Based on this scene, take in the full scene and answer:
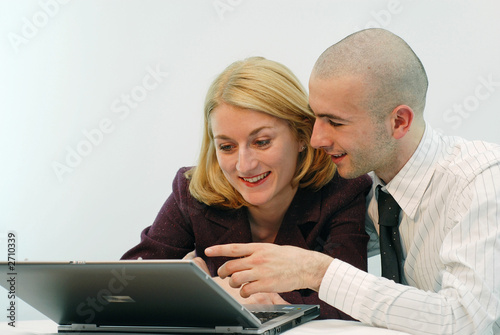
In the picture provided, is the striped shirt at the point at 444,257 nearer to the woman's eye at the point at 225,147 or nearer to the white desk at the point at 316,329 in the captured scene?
the white desk at the point at 316,329

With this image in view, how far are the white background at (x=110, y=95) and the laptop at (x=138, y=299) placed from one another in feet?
5.17

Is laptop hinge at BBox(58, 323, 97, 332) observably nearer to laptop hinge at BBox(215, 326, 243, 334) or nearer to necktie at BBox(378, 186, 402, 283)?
laptop hinge at BBox(215, 326, 243, 334)

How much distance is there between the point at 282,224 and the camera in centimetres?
182

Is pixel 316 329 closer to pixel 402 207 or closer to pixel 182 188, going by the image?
pixel 402 207

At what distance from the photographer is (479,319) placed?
3.94 ft

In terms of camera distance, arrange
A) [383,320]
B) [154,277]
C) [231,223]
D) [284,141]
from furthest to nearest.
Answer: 1. [231,223]
2. [284,141]
3. [383,320]
4. [154,277]

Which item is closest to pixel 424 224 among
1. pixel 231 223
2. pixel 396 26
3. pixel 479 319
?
pixel 479 319

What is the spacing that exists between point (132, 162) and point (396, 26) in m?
1.34

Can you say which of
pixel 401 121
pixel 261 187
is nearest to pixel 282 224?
pixel 261 187

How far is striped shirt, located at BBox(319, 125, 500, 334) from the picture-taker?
1187mm

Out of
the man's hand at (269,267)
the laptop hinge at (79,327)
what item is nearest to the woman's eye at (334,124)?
the man's hand at (269,267)

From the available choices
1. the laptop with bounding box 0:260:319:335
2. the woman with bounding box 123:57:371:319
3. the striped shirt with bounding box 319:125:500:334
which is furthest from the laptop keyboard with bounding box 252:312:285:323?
the woman with bounding box 123:57:371:319

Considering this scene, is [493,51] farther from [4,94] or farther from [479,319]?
[4,94]

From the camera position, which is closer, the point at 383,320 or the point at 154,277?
the point at 154,277
